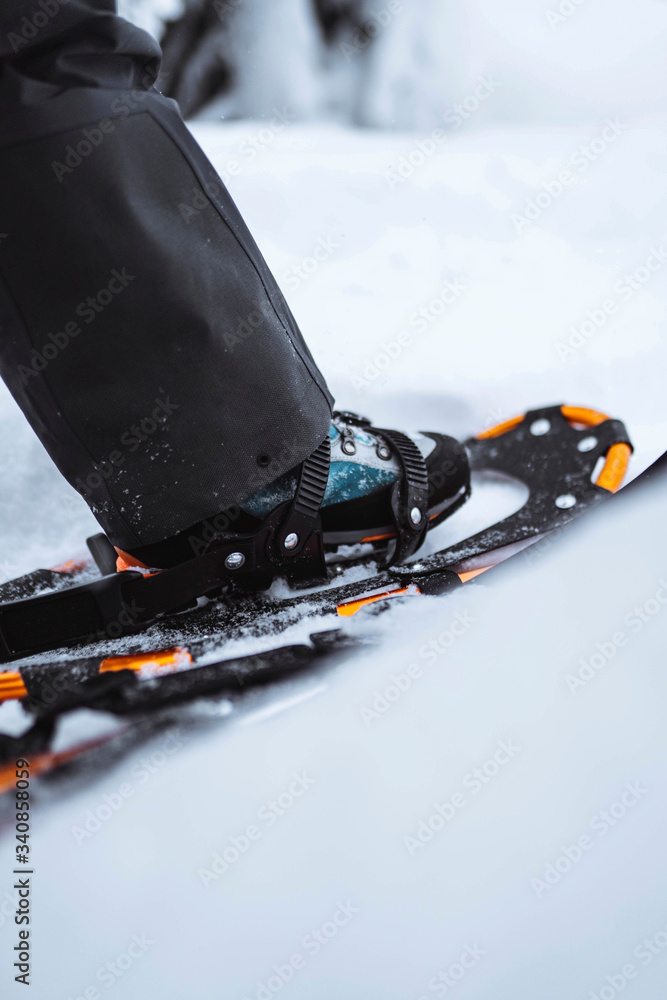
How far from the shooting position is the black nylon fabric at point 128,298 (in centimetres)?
79

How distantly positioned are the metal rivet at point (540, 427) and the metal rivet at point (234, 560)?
33.7 inches

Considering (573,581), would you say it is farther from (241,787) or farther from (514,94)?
(514,94)

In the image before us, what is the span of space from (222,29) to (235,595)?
2838 millimetres

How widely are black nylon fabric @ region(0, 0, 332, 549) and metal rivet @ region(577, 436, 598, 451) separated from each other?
0.74 metres

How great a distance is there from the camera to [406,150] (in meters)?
2.66

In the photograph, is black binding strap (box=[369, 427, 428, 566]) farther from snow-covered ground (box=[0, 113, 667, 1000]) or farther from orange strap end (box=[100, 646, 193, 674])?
orange strap end (box=[100, 646, 193, 674])

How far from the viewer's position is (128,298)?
846 millimetres

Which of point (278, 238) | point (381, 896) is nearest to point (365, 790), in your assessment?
point (381, 896)

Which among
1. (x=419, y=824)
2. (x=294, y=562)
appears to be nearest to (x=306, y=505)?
(x=294, y=562)

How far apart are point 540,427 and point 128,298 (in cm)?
105

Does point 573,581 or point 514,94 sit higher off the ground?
point 514,94

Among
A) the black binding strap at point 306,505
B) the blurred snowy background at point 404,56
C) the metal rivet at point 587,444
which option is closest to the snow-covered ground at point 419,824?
the black binding strap at point 306,505

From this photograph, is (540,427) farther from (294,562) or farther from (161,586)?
(161,586)

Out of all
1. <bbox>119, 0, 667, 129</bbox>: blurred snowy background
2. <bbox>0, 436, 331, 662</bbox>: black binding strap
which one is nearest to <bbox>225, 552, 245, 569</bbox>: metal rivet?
<bbox>0, 436, 331, 662</bbox>: black binding strap
